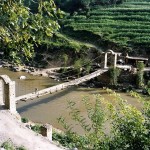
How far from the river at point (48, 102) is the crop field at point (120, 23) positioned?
782 cm

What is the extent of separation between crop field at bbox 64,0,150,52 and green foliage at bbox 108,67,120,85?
17.4ft

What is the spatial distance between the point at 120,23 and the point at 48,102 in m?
16.2

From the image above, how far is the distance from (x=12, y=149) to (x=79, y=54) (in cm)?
2056

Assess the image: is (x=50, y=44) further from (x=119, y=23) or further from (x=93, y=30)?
(x=119, y=23)

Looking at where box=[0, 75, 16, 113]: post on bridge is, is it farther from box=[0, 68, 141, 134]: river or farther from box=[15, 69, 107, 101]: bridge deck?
box=[0, 68, 141, 134]: river

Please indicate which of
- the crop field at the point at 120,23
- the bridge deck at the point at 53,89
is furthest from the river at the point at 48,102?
the crop field at the point at 120,23

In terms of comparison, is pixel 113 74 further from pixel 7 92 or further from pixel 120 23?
pixel 7 92

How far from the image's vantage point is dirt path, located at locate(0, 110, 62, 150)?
11.4 meters

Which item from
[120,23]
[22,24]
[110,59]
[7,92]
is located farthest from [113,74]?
[22,24]

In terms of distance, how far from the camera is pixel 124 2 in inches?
1631

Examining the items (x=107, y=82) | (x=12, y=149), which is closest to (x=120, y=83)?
(x=107, y=82)

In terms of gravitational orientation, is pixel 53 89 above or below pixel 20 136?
above

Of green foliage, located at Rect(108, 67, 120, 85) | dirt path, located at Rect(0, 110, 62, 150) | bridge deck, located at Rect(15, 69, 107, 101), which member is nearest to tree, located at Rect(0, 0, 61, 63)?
dirt path, located at Rect(0, 110, 62, 150)

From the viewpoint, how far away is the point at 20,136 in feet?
39.5
